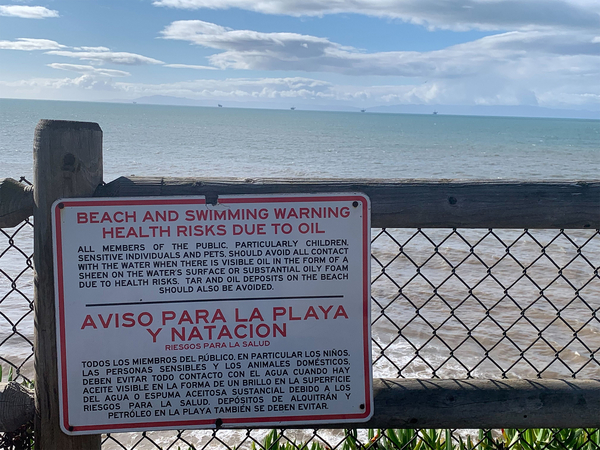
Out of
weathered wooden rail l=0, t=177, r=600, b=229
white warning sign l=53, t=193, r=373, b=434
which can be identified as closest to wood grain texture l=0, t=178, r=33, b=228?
weathered wooden rail l=0, t=177, r=600, b=229

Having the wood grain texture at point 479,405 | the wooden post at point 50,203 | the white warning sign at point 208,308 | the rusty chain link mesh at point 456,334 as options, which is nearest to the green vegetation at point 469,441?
the rusty chain link mesh at point 456,334

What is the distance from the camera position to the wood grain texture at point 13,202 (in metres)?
1.71

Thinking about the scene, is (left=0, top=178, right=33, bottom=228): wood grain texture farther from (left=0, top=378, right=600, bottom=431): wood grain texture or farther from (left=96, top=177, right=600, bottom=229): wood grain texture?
(left=0, top=378, right=600, bottom=431): wood grain texture

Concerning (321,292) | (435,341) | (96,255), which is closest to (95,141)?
(96,255)

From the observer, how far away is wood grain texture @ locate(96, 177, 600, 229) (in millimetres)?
1741

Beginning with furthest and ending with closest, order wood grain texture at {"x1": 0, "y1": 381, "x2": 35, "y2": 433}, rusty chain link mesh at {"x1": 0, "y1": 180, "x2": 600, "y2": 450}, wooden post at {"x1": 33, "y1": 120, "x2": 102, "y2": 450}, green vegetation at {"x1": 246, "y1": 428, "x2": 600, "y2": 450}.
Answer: rusty chain link mesh at {"x1": 0, "y1": 180, "x2": 600, "y2": 450} → green vegetation at {"x1": 246, "y1": 428, "x2": 600, "y2": 450} → wood grain texture at {"x1": 0, "y1": 381, "x2": 35, "y2": 433} → wooden post at {"x1": 33, "y1": 120, "x2": 102, "y2": 450}

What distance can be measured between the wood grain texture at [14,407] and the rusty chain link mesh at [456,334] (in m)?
0.73

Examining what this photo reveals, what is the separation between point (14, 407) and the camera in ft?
5.86

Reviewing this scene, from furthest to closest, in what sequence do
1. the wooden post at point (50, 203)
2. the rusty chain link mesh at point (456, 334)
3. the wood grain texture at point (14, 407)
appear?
the rusty chain link mesh at point (456, 334), the wood grain texture at point (14, 407), the wooden post at point (50, 203)

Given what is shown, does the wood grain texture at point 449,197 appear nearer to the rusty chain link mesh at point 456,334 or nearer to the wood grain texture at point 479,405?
the wood grain texture at point 479,405

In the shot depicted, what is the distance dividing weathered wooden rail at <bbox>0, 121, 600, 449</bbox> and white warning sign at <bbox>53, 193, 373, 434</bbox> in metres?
0.06

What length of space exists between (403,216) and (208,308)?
700 mm

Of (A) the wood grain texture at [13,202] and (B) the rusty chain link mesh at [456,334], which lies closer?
(A) the wood grain texture at [13,202]

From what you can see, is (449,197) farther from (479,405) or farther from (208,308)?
(208,308)
